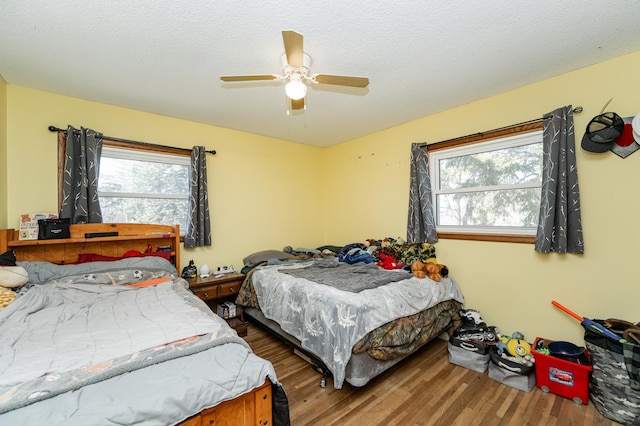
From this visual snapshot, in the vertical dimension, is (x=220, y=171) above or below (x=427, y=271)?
above

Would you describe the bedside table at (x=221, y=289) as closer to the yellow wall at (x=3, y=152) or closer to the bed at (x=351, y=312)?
the bed at (x=351, y=312)

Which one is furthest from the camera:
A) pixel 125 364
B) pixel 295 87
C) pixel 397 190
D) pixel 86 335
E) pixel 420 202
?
pixel 397 190

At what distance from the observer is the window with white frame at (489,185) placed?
2.46 meters

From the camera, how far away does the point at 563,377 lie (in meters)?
1.91

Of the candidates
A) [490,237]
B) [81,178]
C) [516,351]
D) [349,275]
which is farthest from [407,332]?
[81,178]

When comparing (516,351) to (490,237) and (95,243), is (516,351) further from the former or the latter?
(95,243)

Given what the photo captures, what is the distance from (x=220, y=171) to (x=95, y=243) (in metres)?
1.51

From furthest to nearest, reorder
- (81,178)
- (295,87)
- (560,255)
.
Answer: (81,178)
(560,255)
(295,87)

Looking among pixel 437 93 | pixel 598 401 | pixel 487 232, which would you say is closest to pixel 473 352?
pixel 598 401

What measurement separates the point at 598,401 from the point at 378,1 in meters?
2.90

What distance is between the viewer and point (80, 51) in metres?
1.89

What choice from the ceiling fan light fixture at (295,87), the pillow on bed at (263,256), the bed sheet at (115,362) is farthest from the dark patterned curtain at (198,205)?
the ceiling fan light fixture at (295,87)

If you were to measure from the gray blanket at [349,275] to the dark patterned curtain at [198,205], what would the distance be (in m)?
1.13

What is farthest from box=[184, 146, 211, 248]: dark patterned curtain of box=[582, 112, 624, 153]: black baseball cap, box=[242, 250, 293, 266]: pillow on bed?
box=[582, 112, 624, 153]: black baseball cap
